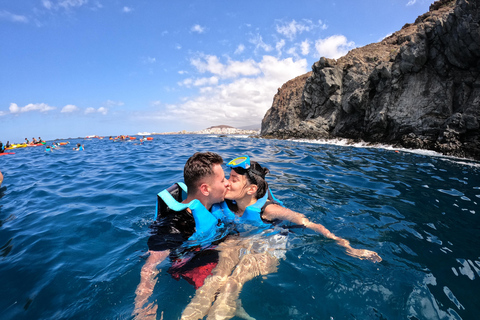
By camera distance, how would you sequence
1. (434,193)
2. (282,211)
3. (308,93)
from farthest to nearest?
(308,93) → (434,193) → (282,211)

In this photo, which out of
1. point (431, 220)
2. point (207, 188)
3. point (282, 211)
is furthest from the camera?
point (431, 220)

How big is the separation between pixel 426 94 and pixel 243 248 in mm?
23827

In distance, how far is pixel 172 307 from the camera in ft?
7.95

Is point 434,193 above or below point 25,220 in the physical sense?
below

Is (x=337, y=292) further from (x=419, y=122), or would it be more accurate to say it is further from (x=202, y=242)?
(x=419, y=122)

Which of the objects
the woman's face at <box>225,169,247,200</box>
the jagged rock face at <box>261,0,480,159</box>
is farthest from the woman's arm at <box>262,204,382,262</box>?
the jagged rock face at <box>261,0,480,159</box>

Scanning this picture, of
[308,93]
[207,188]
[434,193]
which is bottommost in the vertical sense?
[434,193]

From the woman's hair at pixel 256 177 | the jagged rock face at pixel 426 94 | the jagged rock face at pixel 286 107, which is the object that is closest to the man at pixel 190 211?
the woman's hair at pixel 256 177

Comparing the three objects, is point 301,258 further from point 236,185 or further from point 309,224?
point 236,185

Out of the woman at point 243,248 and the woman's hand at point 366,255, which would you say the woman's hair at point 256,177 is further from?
the woman's hand at point 366,255

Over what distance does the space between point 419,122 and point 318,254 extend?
21357mm

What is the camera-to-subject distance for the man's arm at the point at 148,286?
2320 millimetres

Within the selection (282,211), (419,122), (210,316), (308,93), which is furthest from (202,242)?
(308,93)

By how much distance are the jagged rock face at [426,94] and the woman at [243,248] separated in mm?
15885
